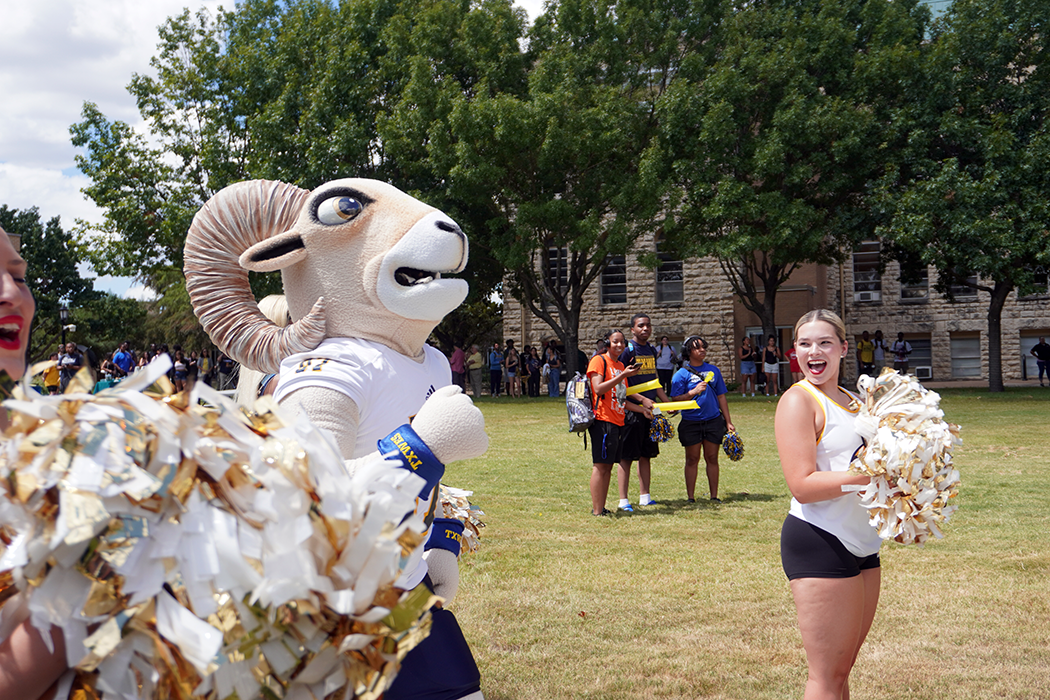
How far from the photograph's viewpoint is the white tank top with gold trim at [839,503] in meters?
3.14

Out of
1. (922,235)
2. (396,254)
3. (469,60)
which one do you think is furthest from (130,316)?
(396,254)

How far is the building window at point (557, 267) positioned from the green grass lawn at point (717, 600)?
49.5 feet

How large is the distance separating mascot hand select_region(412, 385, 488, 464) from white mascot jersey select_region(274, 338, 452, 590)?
331 millimetres

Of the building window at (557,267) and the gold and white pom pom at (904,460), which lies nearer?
the gold and white pom pom at (904,460)

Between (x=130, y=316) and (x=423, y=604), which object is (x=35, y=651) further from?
(x=130, y=316)

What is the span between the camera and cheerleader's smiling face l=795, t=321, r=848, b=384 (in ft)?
11.2

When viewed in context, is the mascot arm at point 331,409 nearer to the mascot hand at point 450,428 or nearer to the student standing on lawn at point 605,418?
the mascot hand at point 450,428

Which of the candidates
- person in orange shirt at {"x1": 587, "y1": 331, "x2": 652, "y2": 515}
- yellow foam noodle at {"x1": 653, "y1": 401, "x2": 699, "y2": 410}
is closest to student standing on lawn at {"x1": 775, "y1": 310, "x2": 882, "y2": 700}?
yellow foam noodle at {"x1": 653, "y1": 401, "x2": 699, "y2": 410}

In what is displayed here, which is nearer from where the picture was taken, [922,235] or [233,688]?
[233,688]

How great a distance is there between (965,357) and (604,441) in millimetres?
26597

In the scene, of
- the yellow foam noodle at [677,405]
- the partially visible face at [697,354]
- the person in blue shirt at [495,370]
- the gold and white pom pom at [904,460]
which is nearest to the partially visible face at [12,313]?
the gold and white pom pom at [904,460]

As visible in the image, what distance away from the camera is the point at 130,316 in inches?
1956

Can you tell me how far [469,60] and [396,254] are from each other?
21156 mm

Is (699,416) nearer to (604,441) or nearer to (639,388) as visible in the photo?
(639,388)
